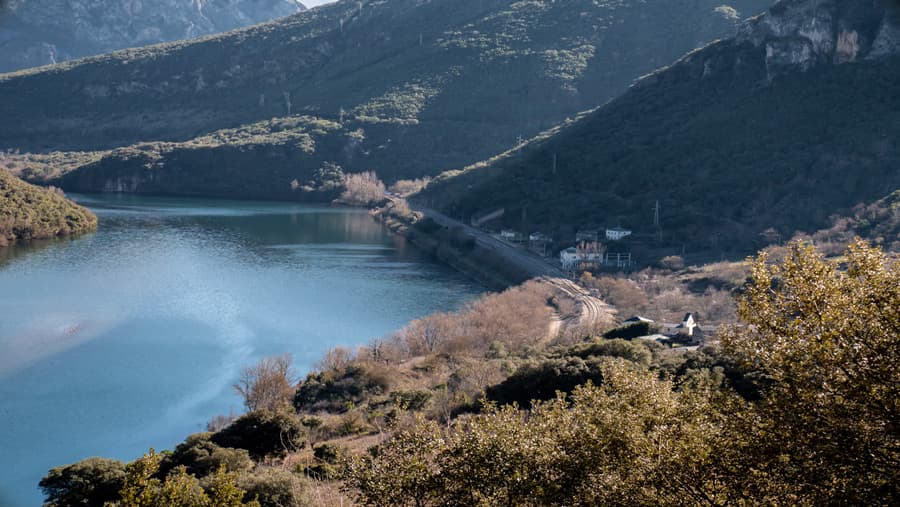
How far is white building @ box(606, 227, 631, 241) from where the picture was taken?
61.2 m

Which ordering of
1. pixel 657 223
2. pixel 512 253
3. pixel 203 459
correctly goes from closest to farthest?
pixel 203 459
pixel 657 223
pixel 512 253

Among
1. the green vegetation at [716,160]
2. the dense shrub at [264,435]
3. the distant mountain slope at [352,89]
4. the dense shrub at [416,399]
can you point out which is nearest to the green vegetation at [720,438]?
the dense shrub at [264,435]

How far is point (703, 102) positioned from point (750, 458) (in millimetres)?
71881

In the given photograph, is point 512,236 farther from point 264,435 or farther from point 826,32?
point 264,435

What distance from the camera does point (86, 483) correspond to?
17.9 m

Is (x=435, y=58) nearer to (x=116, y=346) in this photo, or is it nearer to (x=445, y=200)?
(x=445, y=200)

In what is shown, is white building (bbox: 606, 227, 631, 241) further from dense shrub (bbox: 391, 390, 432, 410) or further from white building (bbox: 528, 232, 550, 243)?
dense shrub (bbox: 391, 390, 432, 410)

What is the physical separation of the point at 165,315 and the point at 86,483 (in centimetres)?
3005

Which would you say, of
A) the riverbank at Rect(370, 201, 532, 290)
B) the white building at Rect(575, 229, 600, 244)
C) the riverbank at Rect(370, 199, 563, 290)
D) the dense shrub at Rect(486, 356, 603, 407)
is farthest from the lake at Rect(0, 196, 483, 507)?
the dense shrub at Rect(486, 356, 603, 407)

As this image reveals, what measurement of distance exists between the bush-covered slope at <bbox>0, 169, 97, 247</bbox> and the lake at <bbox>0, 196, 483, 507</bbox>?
92.0 inches

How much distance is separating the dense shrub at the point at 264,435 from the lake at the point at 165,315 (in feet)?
23.1

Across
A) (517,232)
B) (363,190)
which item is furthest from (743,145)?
(363,190)

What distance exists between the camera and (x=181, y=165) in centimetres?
11738

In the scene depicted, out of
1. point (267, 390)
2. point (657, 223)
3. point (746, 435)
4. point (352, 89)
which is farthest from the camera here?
point (352, 89)
